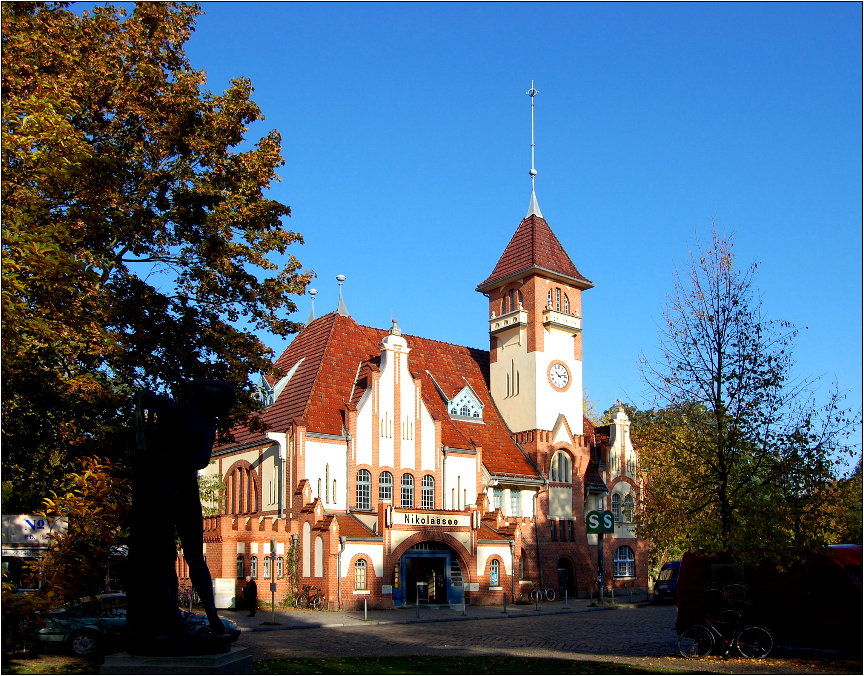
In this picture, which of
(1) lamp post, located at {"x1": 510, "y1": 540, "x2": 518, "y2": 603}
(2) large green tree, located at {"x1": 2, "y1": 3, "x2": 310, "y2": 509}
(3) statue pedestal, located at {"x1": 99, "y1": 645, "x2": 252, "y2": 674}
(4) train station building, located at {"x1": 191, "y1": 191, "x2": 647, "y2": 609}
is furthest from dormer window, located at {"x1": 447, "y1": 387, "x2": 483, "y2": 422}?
(3) statue pedestal, located at {"x1": 99, "y1": 645, "x2": 252, "y2": 674}

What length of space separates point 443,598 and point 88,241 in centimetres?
2424

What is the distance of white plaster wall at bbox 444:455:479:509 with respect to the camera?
42062 millimetres

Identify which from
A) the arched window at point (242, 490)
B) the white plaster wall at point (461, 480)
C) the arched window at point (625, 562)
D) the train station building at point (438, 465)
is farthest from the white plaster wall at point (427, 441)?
the arched window at point (625, 562)

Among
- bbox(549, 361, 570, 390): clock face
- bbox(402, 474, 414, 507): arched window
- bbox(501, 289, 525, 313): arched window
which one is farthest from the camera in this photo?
bbox(501, 289, 525, 313): arched window

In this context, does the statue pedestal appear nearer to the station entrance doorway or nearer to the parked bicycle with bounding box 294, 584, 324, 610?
the parked bicycle with bounding box 294, 584, 324, 610

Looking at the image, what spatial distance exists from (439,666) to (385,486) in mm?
23547

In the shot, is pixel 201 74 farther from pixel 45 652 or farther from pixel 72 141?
pixel 45 652

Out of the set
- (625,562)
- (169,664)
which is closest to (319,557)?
(625,562)

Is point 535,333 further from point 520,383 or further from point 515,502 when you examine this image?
point 515,502

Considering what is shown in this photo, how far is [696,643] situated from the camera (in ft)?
61.4

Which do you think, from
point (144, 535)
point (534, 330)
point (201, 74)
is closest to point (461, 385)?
point (534, 330)

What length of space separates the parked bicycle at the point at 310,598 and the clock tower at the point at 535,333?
1607 cm

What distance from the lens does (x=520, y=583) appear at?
140ft

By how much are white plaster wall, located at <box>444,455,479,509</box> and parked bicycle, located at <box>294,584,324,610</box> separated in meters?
8.48
